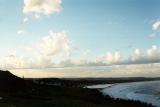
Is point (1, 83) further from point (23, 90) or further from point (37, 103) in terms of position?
point (37, 103)

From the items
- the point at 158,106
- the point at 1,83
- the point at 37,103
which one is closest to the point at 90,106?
the point at 37,103

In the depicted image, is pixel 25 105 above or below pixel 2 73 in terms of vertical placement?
below

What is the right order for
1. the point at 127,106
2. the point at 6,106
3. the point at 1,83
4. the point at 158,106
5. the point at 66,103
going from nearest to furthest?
the point at 6,106 < the point at 66,103 < the point at 127,106 < the point at 158,106 < the point at 1,83

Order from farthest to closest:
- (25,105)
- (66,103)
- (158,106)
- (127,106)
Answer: (158,106) < (127,106) < (66,103) < (25,105)

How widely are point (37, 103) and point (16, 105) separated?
14.1 ft

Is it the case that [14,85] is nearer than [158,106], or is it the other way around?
[158,106]

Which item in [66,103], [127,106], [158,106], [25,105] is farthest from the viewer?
[158,106]

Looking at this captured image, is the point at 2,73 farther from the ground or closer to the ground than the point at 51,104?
farther from the ground

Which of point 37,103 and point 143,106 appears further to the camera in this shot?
point 143,106

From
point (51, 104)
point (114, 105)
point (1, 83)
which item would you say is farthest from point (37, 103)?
point (1, 83)

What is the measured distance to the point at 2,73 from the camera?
70.9 metres

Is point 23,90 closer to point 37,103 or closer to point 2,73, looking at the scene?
point 2,73

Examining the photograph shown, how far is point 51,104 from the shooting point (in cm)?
4700

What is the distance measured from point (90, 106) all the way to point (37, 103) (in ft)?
21.1
